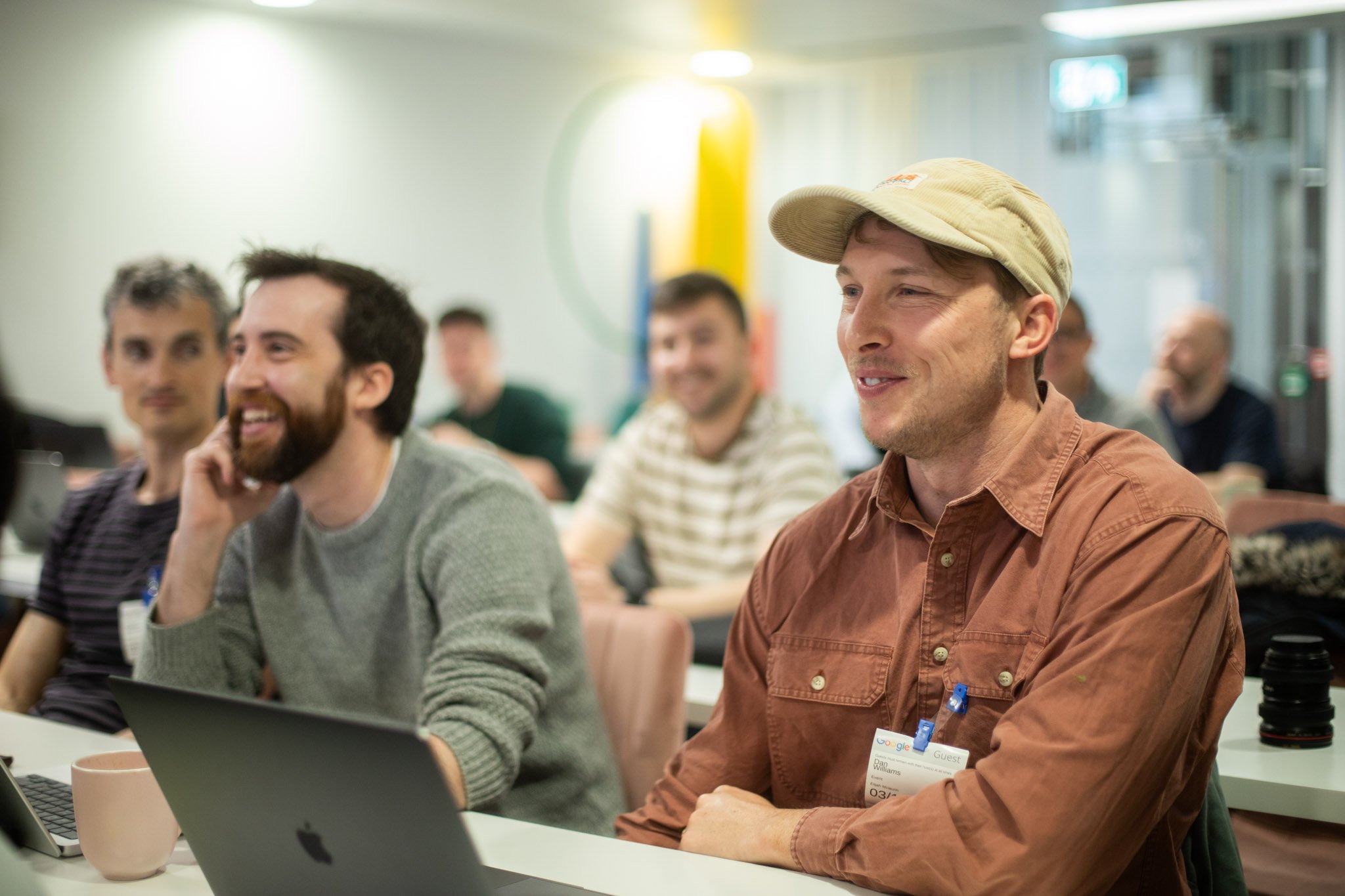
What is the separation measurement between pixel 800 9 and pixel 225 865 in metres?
5.56

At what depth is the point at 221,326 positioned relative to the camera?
2.53 metres

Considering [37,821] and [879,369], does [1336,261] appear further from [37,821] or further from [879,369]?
[37,821]

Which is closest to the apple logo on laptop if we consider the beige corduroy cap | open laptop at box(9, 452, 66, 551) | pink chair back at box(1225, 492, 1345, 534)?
the beige corduroy cap

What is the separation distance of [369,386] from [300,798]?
1.14 m

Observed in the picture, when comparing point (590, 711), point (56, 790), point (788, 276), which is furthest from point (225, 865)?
point (788, 276)

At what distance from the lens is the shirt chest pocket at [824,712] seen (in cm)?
141

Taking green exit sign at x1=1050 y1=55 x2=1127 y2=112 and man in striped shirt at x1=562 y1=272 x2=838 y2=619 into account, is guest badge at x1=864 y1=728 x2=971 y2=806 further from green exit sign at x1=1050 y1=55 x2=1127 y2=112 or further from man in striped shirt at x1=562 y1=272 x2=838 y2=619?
green exit sign at x1=1050 y1=55 x2=1127 y2=112

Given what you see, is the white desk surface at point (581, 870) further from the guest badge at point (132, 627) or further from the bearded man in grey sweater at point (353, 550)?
the guest badge at point (132, 627)

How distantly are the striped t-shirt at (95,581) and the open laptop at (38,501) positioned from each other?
1.11 meters

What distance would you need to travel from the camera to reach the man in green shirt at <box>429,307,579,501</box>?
19.5 feet

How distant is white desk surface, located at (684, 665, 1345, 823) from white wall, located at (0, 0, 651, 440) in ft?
13.9

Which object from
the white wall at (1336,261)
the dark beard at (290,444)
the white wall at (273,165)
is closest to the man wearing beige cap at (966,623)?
the dark beard at (290,444)

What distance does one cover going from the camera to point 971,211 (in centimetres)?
A: 136

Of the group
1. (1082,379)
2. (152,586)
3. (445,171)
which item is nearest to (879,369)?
(152,586)
